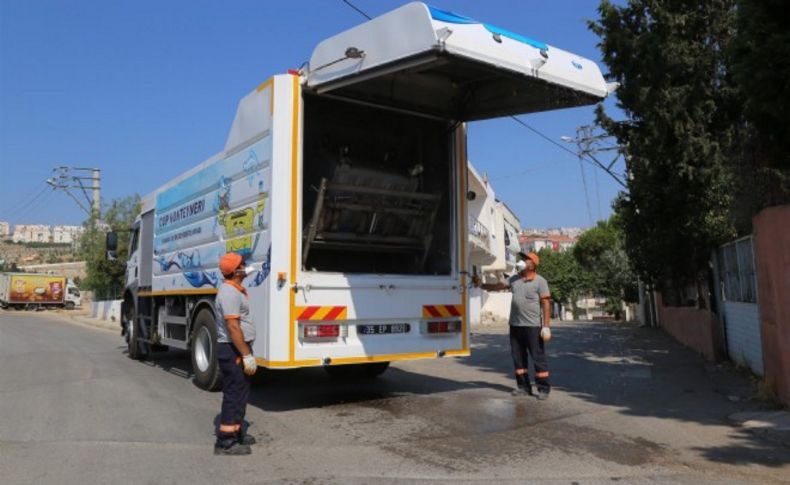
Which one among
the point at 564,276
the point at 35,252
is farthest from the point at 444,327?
the point at 35,252

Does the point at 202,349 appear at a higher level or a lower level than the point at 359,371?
higher

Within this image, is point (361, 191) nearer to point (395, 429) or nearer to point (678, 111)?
point (395, 429)

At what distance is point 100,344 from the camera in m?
16.7

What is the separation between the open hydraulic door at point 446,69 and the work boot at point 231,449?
11.7 feet

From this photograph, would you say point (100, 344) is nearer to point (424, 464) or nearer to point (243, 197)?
point (243, 197)

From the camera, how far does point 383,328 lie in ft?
24.3

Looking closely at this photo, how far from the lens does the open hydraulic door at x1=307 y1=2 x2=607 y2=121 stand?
218 inches

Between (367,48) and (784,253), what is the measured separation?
484cm

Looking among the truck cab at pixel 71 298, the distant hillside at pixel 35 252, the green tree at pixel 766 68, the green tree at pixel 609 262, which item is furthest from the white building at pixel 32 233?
the green tree at pixel 766 68

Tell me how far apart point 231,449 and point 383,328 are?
8.19 feet

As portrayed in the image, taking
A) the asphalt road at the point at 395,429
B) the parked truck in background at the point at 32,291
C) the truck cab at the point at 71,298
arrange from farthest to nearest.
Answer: the truck cab at the point at 71,298, the parked truck in background at the point at 32,291, the asphalt road at the point at 395,429

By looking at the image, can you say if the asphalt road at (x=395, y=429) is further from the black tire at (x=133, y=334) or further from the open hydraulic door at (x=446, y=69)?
the open hydraulic door at (x=446, y=69)

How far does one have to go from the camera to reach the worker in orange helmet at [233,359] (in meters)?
5.37

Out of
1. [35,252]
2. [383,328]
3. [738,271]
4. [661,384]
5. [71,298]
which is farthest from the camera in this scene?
[35,252]
